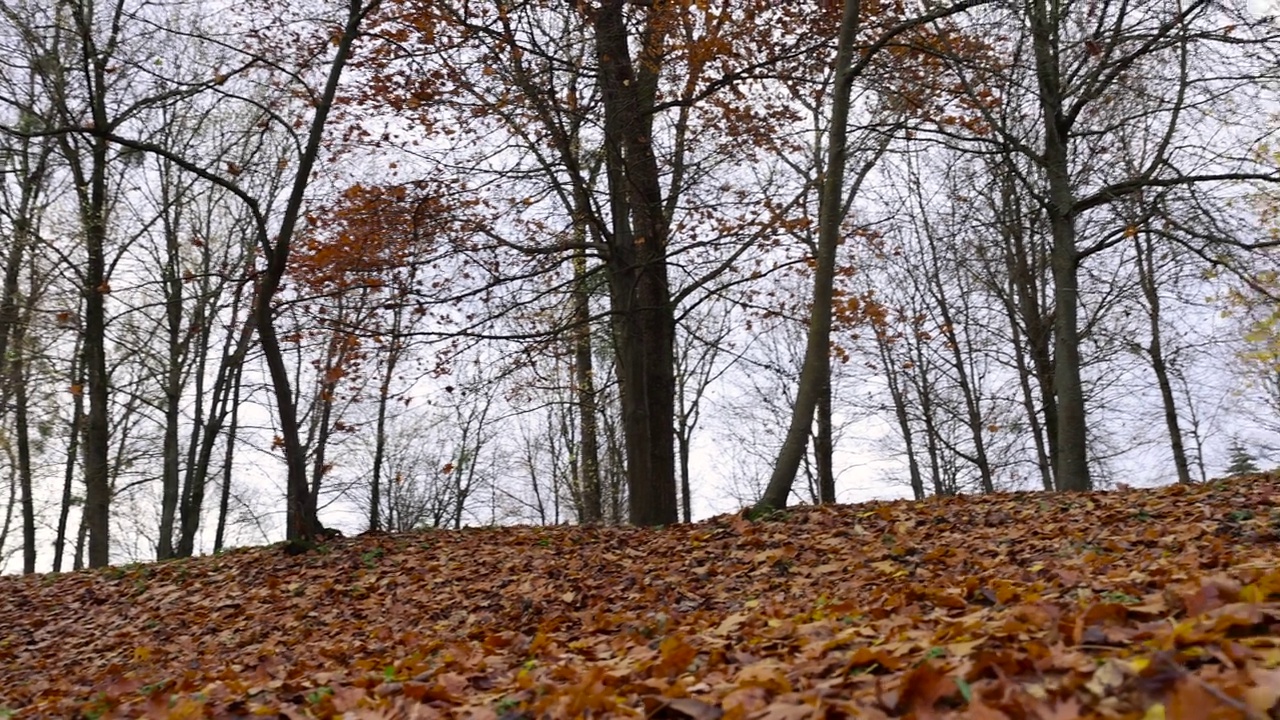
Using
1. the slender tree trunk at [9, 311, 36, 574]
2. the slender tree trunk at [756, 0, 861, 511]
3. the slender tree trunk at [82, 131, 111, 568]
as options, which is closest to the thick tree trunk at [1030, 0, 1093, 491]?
the slender tree trunk at [756, 0, 861, 511]

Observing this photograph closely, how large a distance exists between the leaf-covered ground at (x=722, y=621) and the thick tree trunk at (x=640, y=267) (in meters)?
1.20

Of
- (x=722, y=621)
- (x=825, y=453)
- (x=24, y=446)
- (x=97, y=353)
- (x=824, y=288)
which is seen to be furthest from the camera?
(x=24, y=446)

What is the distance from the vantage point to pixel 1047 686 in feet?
8.57

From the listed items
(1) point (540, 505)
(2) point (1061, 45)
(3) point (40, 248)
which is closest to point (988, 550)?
(2) point (1061, 45)

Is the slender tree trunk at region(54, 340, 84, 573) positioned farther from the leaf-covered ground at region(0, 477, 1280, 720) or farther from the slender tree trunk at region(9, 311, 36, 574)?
the leaf-covered ground at region(0, 477, 1280, 720)

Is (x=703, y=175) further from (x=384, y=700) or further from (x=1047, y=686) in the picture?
(x=1047, y=686)

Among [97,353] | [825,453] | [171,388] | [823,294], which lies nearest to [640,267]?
[823,294]

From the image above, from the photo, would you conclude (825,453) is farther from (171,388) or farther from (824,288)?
(171,388)

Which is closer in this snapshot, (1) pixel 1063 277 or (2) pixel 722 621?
(2) pixel 722 621

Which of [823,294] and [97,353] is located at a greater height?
[97,353]

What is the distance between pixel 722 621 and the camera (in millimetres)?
5000

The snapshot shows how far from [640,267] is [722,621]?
20.3 ft

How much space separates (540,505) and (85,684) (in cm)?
2861

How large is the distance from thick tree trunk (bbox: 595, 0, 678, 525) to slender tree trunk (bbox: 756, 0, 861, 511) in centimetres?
217
